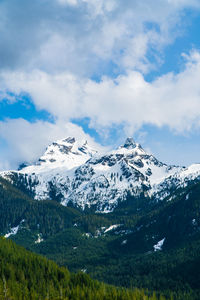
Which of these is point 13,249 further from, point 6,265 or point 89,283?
point 89,283

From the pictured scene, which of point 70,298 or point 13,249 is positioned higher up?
point 13,249

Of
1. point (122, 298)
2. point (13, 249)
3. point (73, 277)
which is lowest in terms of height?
point (122, 298)

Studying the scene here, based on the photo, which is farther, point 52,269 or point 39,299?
point 52,269

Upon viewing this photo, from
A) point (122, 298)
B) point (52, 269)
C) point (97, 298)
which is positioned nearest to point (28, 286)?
point (52, 269)

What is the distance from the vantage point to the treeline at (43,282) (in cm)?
14225

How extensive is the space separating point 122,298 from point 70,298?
23.1m

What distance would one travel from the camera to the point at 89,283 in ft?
563

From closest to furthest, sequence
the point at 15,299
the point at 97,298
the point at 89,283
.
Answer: the point at 15,299 < the point at 97,298 < the point at 89,283

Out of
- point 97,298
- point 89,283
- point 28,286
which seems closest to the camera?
point 97,298

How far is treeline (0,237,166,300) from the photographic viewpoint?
142250 millimetres

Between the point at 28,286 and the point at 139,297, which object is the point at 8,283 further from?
the point at 139,297

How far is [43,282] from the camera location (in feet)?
537

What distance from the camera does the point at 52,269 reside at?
180m

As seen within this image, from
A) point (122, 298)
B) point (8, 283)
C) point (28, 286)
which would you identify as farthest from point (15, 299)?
point (122, 298)
